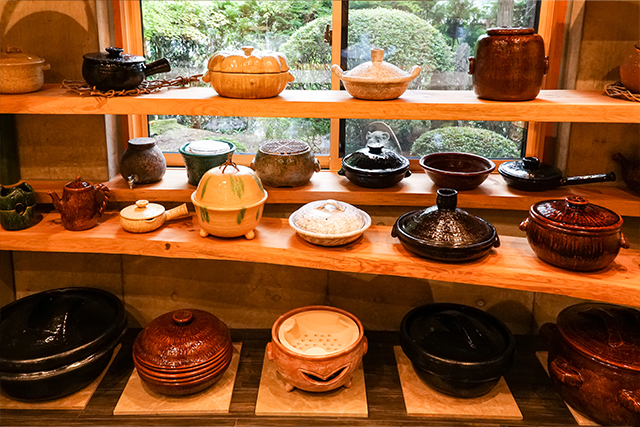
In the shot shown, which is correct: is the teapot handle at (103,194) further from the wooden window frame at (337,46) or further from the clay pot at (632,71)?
the clay pot at (632,71)

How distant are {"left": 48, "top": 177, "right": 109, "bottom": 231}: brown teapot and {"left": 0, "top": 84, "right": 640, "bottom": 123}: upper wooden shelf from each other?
13.2 inches

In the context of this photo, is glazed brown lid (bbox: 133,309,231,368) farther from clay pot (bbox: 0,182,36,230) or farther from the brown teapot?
clay pot (bbox: 0,182,36,230)

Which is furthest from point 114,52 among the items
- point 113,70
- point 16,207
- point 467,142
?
point 467,142

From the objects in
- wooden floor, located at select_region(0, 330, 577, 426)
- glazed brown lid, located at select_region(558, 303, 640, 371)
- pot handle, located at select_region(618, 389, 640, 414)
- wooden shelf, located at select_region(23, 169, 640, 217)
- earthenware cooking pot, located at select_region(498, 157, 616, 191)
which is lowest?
wooden floor, located at select_region(0, 330, 577, 426)

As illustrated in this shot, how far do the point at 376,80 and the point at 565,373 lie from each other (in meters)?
1.41

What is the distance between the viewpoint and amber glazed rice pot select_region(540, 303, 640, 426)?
2162mm

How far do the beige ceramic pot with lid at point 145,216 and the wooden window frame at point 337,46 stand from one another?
510mm

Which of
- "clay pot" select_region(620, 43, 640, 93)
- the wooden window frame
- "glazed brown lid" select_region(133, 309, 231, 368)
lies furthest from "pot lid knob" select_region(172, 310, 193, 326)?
"clay pot" select_region(620, 43, 640, 93)

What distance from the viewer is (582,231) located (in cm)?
207

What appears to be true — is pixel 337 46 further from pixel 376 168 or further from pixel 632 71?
pixel 632 71

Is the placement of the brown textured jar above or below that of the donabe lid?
above

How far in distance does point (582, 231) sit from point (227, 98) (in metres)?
1.47

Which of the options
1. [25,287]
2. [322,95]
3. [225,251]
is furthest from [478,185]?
[25,287]

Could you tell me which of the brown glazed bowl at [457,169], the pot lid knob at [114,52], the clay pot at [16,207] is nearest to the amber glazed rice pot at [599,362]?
the brown glazed bowl at [457,169]
